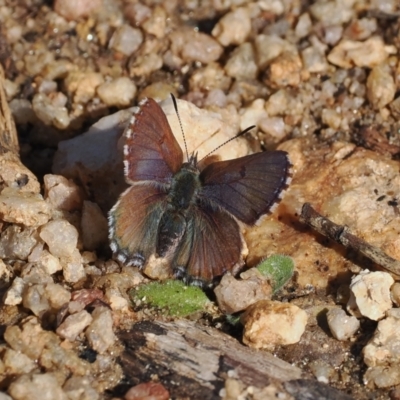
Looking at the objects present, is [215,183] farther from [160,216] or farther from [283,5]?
[283,5]

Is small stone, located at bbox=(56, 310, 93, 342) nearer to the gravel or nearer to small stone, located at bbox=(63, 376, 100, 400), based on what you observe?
the gravel

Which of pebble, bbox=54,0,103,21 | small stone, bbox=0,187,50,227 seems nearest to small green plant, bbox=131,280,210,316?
small stone, bbox=0,187,50,227

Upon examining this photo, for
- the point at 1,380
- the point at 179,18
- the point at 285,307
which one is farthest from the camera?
the point at 179,18

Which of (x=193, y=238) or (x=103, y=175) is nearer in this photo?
(x=193, y=238)

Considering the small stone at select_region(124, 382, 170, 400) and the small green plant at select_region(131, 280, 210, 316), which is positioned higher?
the small stone at select_region(124, 382, 170, 400)

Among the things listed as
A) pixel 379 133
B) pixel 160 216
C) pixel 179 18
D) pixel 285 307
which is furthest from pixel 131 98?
pixel 285 307

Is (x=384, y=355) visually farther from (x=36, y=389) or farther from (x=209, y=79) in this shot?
(x=209, y=79)

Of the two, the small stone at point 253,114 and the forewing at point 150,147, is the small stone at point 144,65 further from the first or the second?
the forewing at point 150,147
